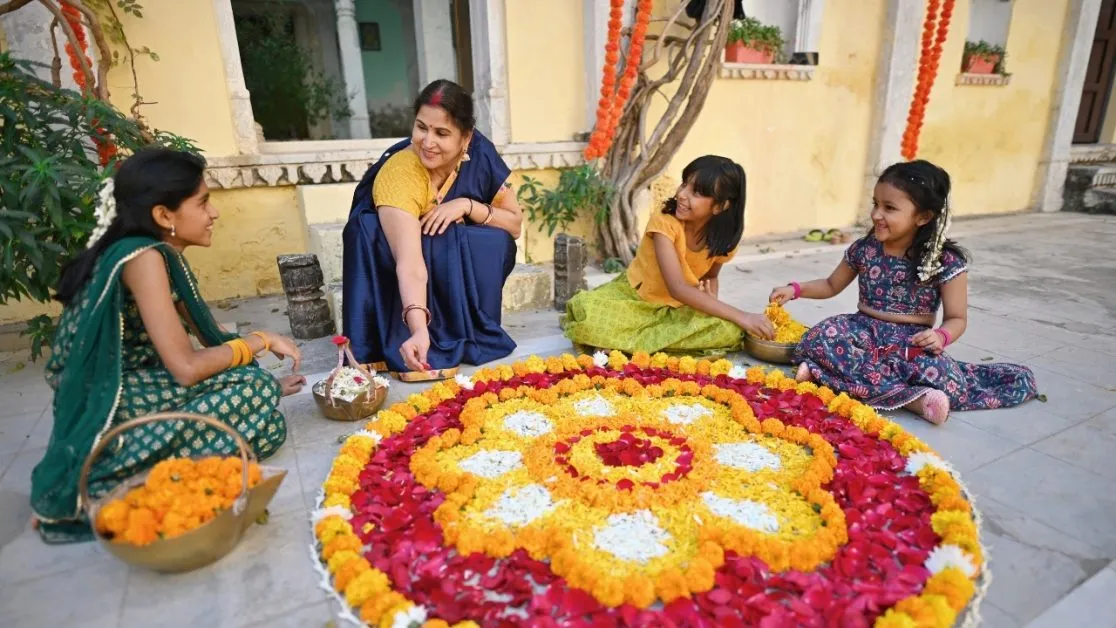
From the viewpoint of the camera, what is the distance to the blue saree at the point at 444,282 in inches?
126

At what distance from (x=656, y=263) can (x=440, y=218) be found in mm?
1199

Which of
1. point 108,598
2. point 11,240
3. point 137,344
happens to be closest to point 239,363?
point 137,344

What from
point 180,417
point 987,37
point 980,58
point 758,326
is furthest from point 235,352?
point 987,37

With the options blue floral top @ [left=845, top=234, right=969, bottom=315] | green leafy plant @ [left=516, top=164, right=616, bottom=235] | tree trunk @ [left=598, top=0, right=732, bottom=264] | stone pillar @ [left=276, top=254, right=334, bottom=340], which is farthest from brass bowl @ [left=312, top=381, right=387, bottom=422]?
tree trunk @ [left=598, top=0, right=732, bottom=264]

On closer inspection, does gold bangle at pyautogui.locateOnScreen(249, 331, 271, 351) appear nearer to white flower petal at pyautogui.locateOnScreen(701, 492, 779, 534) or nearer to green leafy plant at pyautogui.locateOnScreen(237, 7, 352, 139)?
white flower petal at pyautogui.locateOnScreen(701, 492, 779, 534)

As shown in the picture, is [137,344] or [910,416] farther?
[910,416]

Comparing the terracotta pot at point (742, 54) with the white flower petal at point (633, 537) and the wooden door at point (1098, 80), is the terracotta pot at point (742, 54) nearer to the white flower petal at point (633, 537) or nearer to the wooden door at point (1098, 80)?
the white flower petal at point (633, 537)

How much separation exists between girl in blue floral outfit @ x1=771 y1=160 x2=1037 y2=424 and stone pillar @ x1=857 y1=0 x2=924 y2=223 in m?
4.90

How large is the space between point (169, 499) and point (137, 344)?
73cm

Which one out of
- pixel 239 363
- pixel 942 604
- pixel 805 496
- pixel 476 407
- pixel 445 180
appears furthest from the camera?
pixel 445 180

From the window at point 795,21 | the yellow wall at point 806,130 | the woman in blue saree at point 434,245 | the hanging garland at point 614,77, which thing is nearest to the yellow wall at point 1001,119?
the yellow wall at point 806,130

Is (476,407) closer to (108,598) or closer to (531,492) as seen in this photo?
(531,492)

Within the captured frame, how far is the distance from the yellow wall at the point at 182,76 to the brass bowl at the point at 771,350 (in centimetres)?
388

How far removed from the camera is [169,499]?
167 cm
